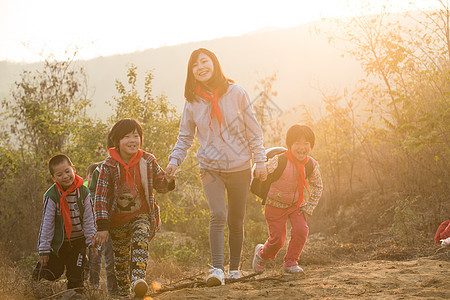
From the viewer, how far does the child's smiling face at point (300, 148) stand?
492 centimetres

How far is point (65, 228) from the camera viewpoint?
438cm

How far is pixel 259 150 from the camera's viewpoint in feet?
14.1

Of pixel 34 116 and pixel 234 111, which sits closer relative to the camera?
pixel 234 111

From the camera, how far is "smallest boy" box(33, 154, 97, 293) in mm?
4348

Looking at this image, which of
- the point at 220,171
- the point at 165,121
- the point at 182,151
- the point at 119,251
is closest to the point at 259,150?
the point at 220,171

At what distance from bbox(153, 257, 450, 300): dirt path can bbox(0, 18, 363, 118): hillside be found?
51417 mm

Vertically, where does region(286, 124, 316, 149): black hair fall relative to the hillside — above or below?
below

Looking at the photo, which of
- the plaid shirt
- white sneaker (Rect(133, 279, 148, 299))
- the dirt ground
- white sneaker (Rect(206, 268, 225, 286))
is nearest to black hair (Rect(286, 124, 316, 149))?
the dirt ground

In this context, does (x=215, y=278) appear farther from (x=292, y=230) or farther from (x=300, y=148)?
(x=300, y=148)

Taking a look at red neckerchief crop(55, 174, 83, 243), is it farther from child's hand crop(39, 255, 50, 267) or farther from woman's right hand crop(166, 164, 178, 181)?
woman's right hand crop(166, 164, 178, 181)

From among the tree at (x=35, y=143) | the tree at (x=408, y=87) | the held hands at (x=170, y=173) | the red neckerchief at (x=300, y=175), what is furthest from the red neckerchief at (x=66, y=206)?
the tree at (x=408, y=87)

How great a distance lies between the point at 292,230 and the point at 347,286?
1196mm

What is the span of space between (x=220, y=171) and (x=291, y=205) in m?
1.16

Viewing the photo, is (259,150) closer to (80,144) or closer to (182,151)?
(182,151)
